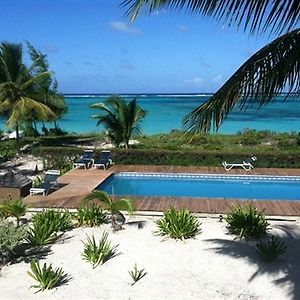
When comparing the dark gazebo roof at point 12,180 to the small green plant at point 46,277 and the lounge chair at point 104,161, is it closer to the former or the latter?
the lounge chair at point 104,161

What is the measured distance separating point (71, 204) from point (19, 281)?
4552mm

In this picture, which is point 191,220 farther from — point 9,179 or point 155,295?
point 9,179

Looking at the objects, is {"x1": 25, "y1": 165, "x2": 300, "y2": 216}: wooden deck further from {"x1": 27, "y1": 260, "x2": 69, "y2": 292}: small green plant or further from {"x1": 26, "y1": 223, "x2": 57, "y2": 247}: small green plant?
{"x1": 27, "y1": 260, "x2": 69, "y2": 292}: small green plant

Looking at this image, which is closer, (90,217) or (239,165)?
(90,217)

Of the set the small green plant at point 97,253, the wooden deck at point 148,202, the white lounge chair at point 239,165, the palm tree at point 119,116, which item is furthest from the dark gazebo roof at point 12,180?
the white lounge chair at point 239,165

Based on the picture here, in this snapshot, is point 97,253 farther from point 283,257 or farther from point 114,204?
point 283,257

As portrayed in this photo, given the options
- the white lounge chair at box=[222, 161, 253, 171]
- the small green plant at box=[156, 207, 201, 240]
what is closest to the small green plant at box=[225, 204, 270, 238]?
the small green plant at box=[156, 207, 201, 240]

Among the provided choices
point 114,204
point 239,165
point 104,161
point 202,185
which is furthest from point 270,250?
point 104,161

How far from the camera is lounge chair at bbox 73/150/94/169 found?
17.5 m

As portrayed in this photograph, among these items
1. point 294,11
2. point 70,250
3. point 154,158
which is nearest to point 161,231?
point 70,250

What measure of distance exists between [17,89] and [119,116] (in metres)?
4.84

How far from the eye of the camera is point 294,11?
10.9ft

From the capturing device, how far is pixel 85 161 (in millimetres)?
17703

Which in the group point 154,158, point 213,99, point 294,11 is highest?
point 294,11
